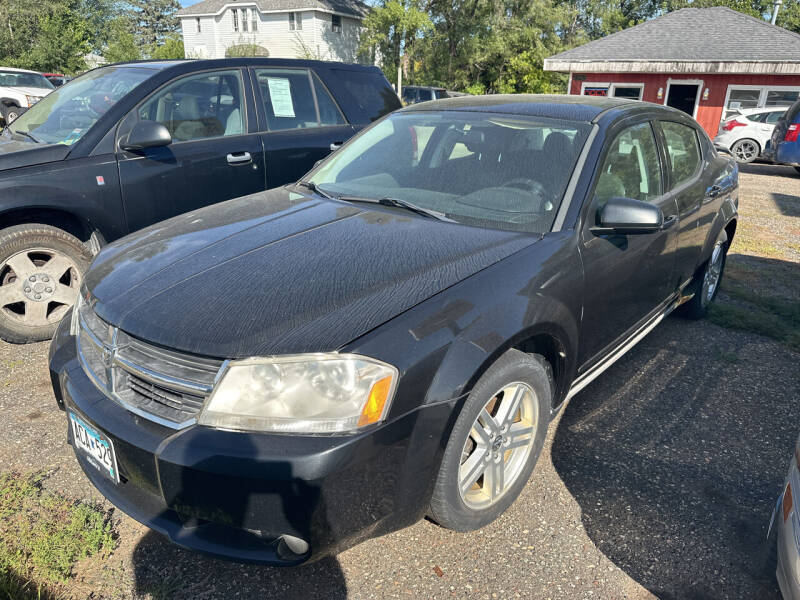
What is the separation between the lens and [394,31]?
35125mm

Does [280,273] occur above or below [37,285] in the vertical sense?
above

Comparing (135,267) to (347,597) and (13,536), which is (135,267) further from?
(347,597)

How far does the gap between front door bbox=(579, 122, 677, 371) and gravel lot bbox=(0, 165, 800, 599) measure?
51 cm

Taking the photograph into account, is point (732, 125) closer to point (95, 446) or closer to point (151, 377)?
point (151, 377)

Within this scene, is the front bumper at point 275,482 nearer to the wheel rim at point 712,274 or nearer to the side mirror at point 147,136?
the side mirror at point 147,136

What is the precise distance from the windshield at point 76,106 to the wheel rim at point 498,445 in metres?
3.40

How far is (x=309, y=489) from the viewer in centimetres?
177

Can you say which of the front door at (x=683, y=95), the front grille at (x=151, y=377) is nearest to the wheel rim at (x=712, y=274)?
the front grille at (x=151, y=377)

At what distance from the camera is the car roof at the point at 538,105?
3143 mm

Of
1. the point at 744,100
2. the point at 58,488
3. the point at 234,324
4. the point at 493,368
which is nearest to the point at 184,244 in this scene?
the point at 234,324

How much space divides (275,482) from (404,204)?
1.55 metres

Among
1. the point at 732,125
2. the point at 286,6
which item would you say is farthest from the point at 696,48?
the point at 286,6

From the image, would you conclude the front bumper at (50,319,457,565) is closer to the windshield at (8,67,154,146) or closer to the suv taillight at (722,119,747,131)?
the windshield at (8,67,154,146)

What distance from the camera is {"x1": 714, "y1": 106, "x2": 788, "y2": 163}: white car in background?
15.0m
